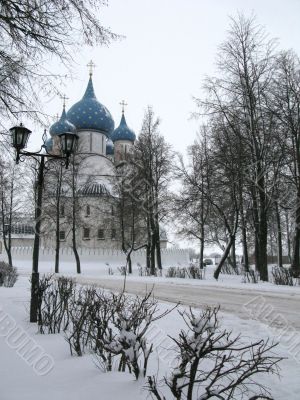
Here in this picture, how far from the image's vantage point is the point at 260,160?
18.4m

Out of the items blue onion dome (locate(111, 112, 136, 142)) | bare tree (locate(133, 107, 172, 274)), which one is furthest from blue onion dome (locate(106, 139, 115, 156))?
bare tree (locate(133, 107, 172, 274))

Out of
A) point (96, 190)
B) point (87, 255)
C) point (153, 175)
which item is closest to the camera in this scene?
point (153, 175)

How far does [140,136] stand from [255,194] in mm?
11506

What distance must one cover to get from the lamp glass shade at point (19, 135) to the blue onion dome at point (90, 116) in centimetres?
3939

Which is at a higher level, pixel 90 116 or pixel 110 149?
pixel 90 116

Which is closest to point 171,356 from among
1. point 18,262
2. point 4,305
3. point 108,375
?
point 108,375

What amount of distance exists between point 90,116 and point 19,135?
3982 cm

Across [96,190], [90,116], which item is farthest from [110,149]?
[96,190]

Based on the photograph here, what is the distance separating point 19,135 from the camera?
8203 millimetres

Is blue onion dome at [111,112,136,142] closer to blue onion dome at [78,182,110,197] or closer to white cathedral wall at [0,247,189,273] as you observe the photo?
blue onion dome at [78,182,110,197]

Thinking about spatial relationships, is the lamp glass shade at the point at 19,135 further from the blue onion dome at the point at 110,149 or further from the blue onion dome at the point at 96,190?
the blue onion dome at the point at 110,149

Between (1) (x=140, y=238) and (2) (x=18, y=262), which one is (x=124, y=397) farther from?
(2) (x=18, y=262)

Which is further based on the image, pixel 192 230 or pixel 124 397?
pixel 192 230

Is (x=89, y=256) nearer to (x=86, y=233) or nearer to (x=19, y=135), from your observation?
(x=86, y=233)
